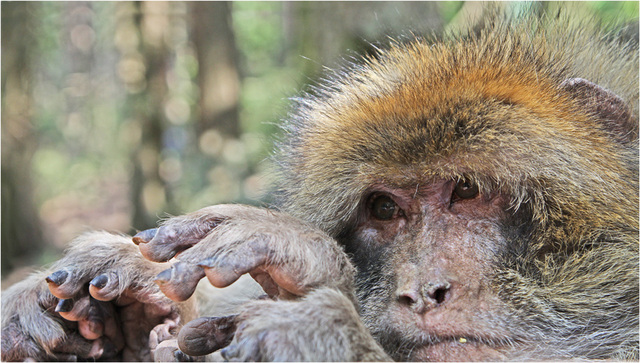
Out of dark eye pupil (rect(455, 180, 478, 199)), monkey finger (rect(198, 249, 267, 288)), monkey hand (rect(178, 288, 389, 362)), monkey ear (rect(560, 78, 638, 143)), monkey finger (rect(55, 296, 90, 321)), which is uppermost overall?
monkey ear (rect(560, 78, 638, 143))

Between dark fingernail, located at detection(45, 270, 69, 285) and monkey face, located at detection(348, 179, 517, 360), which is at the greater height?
monkey face, located at detection(348, 179, 517, 360)

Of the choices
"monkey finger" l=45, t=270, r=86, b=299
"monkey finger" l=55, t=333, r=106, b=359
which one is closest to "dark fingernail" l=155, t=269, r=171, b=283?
"monkey finger" l=45, t=270, r=86, b=299

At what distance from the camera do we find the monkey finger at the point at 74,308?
3.28m

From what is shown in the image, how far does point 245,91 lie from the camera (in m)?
19.9

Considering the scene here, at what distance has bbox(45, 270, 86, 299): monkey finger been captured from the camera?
3.22m

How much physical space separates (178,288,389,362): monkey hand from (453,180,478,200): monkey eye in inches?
34.2

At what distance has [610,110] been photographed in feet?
10.0

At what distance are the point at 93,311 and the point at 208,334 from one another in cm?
103

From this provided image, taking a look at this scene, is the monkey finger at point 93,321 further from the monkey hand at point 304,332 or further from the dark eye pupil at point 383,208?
the dark eye pupil at point 383,208

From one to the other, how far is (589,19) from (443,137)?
1542 mm

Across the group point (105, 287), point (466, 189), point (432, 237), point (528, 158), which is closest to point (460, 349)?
point (432, 237)

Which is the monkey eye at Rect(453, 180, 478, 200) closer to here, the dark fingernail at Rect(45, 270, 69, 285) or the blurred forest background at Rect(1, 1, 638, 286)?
the blurred forest background at Rect(1, 1, 638, 286)

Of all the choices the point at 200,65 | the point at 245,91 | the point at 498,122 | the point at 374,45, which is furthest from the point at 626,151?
the point at 245,91

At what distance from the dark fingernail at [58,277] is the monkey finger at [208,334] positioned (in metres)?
0.91
